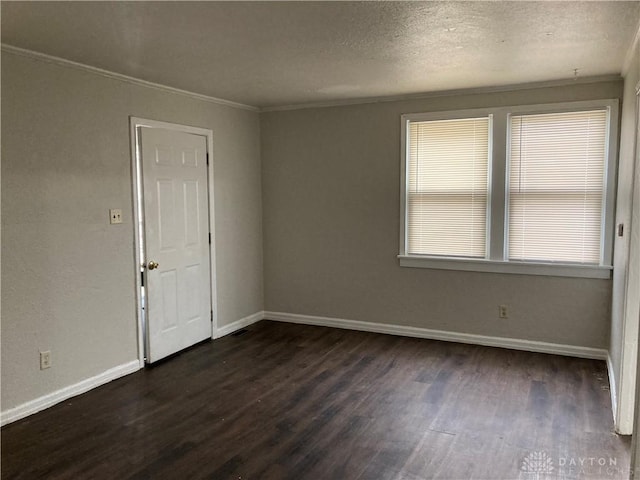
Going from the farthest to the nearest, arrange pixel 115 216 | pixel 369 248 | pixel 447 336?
pixel 369 248, pixel 447 336, pixel 115 216

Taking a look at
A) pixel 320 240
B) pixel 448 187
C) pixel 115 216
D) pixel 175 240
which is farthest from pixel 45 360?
pixel 448 187

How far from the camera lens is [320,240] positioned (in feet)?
17.1

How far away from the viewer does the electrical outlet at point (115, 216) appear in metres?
3.70

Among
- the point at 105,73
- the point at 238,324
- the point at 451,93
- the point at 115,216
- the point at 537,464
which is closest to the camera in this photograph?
the point at 537,464

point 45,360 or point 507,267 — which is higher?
point 507,267

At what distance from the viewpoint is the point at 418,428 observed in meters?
3.00

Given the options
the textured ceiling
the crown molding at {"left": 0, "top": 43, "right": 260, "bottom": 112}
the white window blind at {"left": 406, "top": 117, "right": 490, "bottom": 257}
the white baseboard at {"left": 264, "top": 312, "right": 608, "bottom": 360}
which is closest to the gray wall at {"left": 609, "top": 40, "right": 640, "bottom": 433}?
the textured ceiling

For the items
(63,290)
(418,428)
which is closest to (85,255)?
(63,290)

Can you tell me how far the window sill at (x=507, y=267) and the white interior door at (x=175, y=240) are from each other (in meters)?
2.01

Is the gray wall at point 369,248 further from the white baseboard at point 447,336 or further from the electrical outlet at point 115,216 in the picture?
the electrical outlet at point 115,216

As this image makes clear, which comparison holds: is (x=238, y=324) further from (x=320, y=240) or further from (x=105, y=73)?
(x=105, y=73)

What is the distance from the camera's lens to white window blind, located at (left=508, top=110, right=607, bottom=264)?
4055 mm

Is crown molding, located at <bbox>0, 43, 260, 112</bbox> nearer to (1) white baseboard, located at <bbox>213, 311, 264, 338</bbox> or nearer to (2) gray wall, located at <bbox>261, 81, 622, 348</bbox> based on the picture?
(2) gray wall, located at <bbox>261, 81, 622, 348</bbox>

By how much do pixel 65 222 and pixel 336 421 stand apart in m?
2.29
